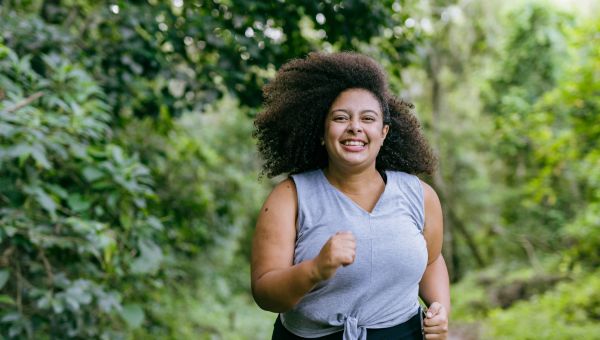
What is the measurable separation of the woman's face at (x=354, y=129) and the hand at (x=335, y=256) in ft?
1.33

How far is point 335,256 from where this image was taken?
1741 millimetres

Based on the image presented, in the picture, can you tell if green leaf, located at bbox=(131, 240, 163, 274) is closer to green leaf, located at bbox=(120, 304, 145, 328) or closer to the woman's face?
green leaf, located at bbox=(120, 304, 145, 328)

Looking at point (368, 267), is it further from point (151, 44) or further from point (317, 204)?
point (151, 44)

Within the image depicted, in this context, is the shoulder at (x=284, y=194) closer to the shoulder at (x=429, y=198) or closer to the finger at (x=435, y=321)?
the shoulder at (x=429, y=198)

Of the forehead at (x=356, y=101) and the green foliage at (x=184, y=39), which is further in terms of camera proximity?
the green foliage at (x=184, y=39)

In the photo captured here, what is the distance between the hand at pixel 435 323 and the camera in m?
2.14

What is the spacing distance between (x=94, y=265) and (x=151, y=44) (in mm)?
1324

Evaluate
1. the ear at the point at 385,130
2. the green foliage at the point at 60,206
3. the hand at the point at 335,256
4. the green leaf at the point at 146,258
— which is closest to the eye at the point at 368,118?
the ear at the point at 385,130

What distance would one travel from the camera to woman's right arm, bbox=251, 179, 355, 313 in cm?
177

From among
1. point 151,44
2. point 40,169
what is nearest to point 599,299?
point 151,44

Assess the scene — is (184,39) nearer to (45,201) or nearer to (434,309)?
(45,201)

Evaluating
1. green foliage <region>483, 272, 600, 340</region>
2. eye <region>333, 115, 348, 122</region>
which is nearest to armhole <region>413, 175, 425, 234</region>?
eye <region>333, 115, 348, 122</region>

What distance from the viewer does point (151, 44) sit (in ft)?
12.8

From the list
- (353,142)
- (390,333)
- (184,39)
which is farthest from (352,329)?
(184,39)
